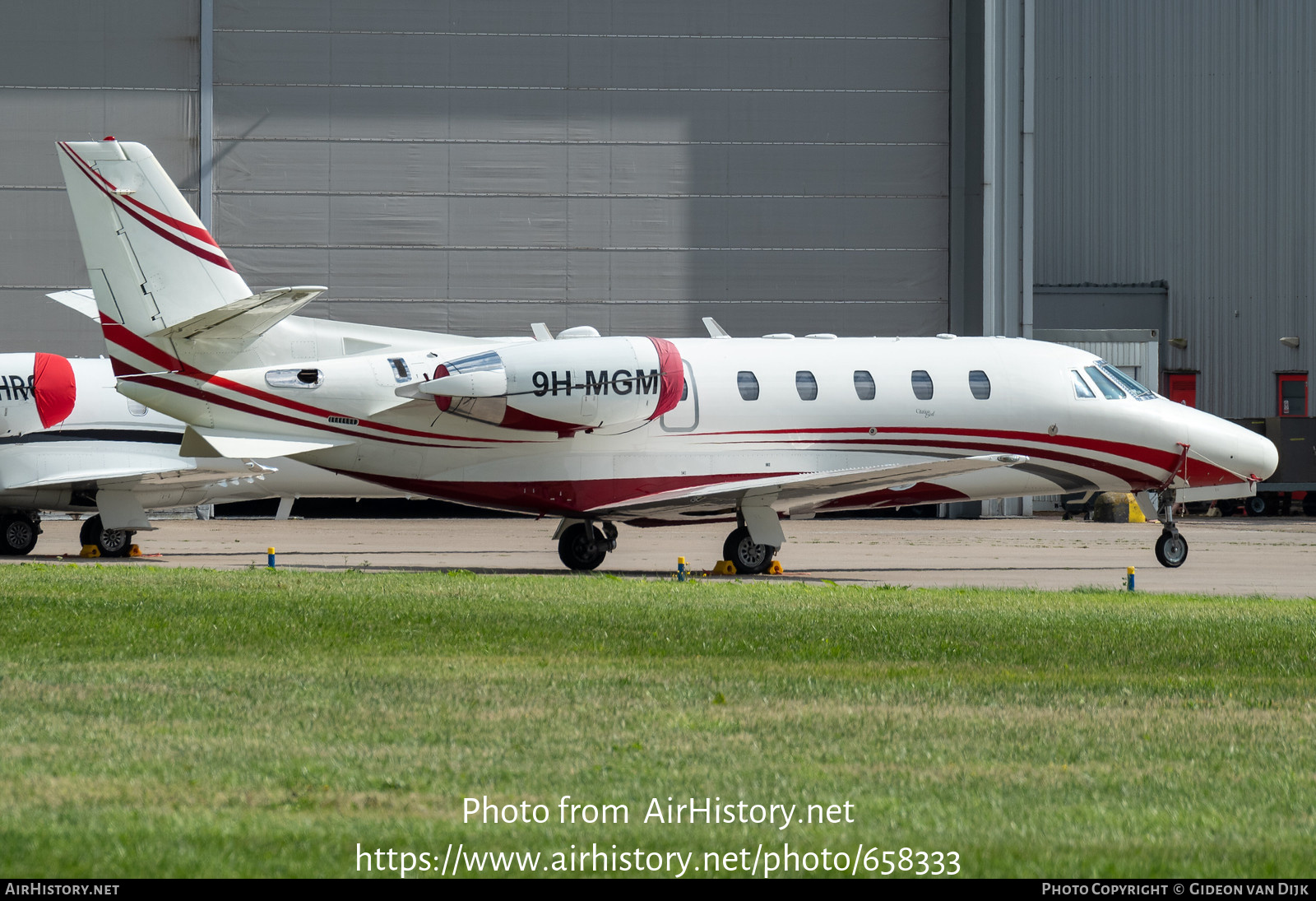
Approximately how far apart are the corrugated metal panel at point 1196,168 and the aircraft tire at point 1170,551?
2802cm

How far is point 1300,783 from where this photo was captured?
22.6ft

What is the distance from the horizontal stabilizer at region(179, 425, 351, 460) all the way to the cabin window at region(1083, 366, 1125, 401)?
11937 millimetres

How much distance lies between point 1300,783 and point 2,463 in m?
22.9

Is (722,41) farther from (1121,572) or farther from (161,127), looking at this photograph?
(1121,572)

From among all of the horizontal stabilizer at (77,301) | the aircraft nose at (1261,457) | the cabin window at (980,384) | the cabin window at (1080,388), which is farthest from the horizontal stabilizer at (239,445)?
the aircraft nose at (1261,457)

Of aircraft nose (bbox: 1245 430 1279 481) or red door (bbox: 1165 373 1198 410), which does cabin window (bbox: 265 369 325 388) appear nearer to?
aircraft nose (bbox: 1245 430 1279 481)

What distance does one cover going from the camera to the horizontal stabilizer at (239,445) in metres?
20.5

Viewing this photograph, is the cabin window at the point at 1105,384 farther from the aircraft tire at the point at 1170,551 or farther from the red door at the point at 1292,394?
the red door at the point at 1292,394

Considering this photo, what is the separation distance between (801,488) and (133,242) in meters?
10.1

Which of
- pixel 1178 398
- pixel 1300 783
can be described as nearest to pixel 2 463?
pixel 1300 783

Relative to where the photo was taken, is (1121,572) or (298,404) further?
(1121,572)

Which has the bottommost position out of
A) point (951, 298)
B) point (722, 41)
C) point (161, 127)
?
point (951, 298)
